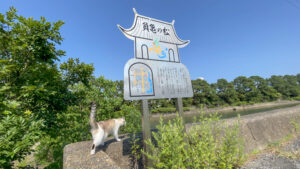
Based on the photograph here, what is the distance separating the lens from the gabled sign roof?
105 inches

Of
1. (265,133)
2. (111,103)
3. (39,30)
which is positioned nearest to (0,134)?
(39,30)

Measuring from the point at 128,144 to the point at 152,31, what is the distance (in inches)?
117

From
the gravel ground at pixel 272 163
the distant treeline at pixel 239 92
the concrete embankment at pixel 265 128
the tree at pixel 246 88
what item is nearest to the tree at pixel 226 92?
the distant treeline at pixel 239 92

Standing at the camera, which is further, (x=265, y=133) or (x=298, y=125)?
(x=298, y=125)

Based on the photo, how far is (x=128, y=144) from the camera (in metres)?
3.04

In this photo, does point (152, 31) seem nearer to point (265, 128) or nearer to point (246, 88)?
point (265, 128)

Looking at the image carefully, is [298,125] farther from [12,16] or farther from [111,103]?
[12,16]

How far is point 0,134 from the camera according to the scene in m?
1.57

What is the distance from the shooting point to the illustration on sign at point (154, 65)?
237 centimetres

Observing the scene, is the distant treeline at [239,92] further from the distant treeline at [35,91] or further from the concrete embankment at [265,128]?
the distant treeline at [35,91]

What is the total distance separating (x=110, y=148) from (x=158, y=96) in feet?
6.29

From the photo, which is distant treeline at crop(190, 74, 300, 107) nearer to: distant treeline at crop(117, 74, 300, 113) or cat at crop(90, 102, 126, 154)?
distant treeline at crop(117, 74, 300, 113)

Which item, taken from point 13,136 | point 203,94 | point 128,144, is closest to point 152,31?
point 128,144

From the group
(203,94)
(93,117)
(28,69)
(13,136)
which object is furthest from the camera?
(203,94)
